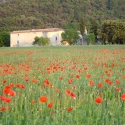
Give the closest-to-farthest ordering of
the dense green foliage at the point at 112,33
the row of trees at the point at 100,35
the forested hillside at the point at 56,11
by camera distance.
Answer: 1. the dense green foliage at the point at 112,33
2. the row of trees at the point at 100,35
3. the forested hillside at the point at 56,11

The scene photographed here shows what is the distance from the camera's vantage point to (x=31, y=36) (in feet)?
251

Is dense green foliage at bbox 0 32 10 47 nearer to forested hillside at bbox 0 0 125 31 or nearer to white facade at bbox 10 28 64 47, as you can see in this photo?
white facade at bbox 10 28 64 47

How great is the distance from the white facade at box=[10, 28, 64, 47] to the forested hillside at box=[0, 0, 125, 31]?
14945 mm

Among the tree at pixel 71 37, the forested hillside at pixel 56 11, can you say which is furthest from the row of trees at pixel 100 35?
the forested hillside at pixel 56 11

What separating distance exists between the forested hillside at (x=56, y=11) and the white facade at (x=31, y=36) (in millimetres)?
14945

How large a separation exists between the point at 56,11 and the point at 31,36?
2935cm

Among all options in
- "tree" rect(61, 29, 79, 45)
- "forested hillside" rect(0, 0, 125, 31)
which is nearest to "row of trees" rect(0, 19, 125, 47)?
"tree" rect(61, 29, 79, 45)

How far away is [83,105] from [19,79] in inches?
93.4

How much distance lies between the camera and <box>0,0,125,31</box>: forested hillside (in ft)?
312

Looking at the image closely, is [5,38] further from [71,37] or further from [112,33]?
[112,33]

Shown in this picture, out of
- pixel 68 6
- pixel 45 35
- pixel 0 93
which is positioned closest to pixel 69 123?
pixel 0 93

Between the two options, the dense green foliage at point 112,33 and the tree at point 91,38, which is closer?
the dense green foliage at point 112,33

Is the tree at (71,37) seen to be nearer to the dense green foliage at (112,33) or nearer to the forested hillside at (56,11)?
the dense green foliage at (112,33)

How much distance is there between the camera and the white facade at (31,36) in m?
74.8
